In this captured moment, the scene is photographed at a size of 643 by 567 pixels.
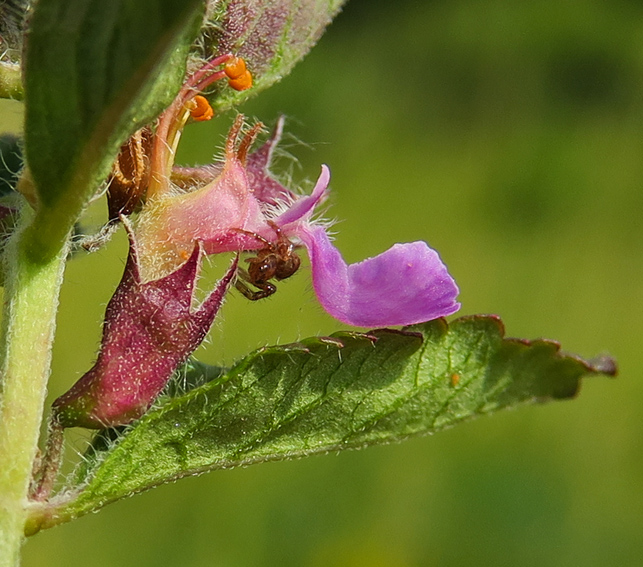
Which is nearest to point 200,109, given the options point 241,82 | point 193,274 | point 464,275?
point 241,82

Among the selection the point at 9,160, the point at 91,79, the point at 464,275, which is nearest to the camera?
the point at 91,79

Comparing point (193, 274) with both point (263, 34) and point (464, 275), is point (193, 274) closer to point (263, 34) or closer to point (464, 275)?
point (263, 34)

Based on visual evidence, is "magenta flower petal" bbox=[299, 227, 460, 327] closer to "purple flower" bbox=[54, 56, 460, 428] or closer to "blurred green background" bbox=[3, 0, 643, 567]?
"purple flower" bbox=[54, 56, 460, 428]

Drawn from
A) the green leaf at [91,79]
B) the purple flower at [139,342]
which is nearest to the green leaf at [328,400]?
the purple flower at [139,342]

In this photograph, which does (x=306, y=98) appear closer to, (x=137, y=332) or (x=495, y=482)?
(x=495, y=482)

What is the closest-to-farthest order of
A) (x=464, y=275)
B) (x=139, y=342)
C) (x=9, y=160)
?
(x=139, y=342)
(x=9, y=160)
(x=464, y=275)

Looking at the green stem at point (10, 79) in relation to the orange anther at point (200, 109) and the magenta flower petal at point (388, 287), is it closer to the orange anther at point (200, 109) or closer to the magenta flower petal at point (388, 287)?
the orange anther at point (200, 109)
